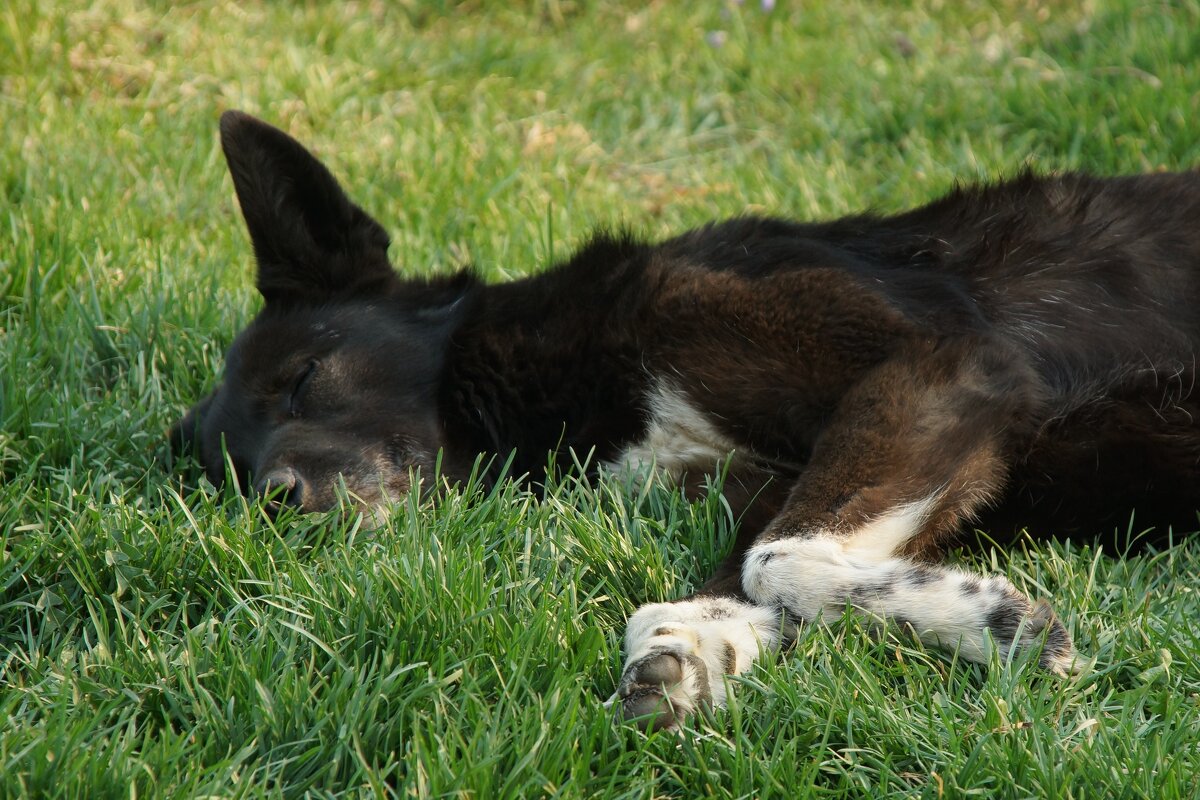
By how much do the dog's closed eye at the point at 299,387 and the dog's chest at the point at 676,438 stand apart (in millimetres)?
983

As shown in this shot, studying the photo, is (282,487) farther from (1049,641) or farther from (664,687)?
(1049,641)

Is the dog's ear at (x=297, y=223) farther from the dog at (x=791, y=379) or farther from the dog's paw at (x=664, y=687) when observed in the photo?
the dog's paw at (x=664, y=687)

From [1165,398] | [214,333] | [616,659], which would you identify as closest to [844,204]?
[1165,398]

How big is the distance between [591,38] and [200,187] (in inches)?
113

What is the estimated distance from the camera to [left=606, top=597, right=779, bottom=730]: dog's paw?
237 centimetres

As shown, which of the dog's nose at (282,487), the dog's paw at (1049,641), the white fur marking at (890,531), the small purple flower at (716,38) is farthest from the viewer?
the small purple flower at (716,38)

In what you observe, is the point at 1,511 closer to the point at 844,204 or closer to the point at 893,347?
the point at 893,347

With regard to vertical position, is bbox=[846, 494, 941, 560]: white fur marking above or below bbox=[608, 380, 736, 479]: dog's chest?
below

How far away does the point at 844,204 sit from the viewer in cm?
546

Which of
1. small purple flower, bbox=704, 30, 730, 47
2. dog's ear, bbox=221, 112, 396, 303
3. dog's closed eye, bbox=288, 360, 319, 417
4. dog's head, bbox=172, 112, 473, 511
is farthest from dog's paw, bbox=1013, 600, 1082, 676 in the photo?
small purple flower, bbox=704, 30, 730, 47

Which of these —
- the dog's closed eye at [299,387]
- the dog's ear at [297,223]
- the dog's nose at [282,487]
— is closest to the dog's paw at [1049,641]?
the dog's nose at [282,487]

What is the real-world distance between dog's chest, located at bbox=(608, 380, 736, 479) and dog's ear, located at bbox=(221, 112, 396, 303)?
111 centimetres

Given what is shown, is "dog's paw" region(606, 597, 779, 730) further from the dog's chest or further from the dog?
the dog's chest

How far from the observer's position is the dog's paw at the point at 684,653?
237 centimetres
